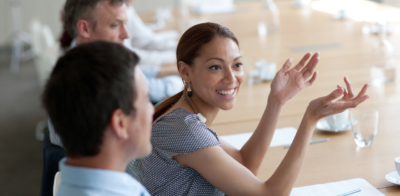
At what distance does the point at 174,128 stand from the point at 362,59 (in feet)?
6.45

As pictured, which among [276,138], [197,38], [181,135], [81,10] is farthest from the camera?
[81,10]

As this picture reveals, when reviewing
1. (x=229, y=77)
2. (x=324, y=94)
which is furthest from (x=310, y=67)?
(x=324, y=94)

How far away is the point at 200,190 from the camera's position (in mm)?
1368

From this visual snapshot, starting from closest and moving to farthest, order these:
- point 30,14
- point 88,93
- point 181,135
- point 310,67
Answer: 1. point 88,93
2. point 181,135
3. point 310,67
4. point 30,14

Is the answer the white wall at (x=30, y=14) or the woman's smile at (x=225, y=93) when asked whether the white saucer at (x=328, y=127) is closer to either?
the woman's smile at (x=225, y=93)

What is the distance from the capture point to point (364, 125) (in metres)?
1.64

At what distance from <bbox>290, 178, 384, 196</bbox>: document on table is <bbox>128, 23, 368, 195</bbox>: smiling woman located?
0.10 metres

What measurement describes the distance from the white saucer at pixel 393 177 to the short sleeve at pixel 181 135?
Answer: 540 millimetres

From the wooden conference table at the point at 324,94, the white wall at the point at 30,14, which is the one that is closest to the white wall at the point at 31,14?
the white wall at the point at 30,14

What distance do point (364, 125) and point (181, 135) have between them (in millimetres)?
739

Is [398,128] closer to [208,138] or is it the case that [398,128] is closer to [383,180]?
[383,180]

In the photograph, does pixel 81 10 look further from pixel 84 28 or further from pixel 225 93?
pixel 225 93

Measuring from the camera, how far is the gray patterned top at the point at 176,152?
4.33 feet

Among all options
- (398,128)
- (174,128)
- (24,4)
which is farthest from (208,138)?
(24,4)
